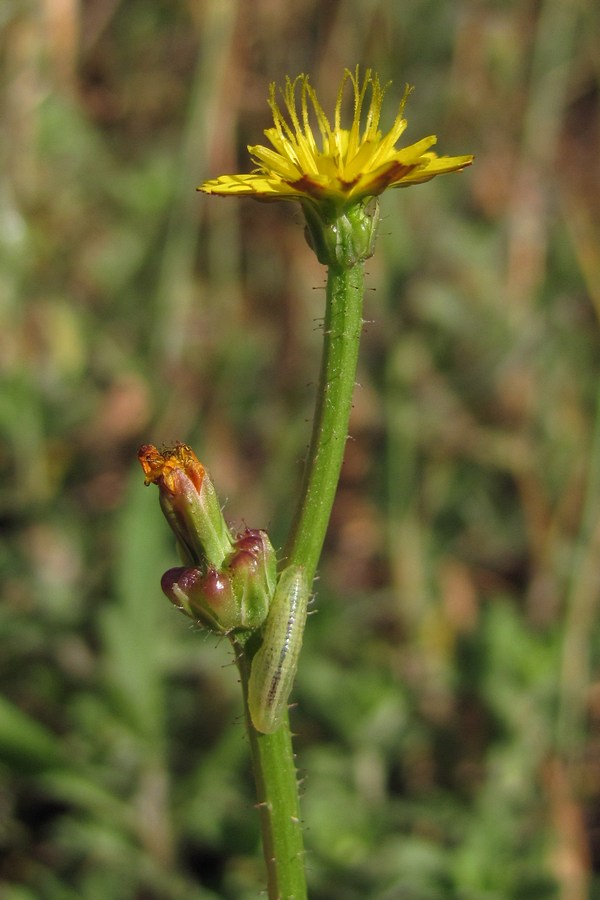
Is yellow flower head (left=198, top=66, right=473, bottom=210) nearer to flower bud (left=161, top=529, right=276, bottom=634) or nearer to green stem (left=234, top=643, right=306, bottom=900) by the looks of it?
flower bud (left=161, top=529, right=276, bottom=634)

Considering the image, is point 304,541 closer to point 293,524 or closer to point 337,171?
point 293,524

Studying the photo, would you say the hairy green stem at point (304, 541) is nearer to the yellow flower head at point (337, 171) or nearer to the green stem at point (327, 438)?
the green stem at point (327, 438)

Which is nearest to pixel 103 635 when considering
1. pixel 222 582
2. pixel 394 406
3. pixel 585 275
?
pixel 394 406

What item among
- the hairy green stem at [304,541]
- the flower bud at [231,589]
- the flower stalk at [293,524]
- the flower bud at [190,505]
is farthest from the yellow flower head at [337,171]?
the flower bud at [231,589]

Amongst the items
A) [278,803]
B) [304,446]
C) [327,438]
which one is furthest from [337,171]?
[304,446]

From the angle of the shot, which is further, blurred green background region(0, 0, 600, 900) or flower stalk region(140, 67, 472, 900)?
blurred green background region(0, 0, 600, 900)

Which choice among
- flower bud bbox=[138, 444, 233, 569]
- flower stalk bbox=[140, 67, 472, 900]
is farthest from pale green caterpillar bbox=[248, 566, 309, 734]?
flower bud bbox=[138, 444, 233, 569]
